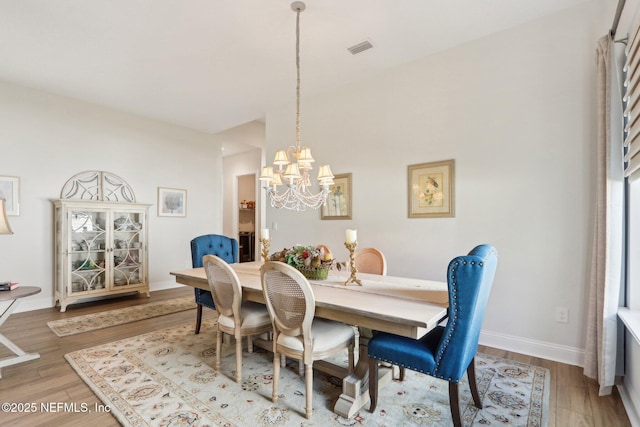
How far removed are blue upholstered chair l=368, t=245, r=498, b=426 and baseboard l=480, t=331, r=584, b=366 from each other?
1.23 metres

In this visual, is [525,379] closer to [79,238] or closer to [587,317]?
[587,317]

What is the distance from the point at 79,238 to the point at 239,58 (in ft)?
10.1

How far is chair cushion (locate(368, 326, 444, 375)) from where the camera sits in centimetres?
161

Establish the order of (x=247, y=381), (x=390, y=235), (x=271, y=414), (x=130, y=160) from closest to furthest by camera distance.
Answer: (x=271, y=414) → (x=247, y=381) → (x=390, y=235) → (x=130, y=160)

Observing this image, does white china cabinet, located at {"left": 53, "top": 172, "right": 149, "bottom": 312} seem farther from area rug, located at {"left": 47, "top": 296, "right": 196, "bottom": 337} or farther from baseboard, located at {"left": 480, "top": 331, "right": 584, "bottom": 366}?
baseboard, located at {"left": 480, "top": 331, "right": 584, "bottom": 366}

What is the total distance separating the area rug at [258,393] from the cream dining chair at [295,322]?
185mm

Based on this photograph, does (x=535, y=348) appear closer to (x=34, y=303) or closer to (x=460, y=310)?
(x=460, y=310)

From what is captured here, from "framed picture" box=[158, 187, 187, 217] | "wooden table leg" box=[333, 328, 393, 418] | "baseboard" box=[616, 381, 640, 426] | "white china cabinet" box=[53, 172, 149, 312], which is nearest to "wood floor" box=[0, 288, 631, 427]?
"baseboard" box=[616, 381, 640, 426]

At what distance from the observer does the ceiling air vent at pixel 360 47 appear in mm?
2924

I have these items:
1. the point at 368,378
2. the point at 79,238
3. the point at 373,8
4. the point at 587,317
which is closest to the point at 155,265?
the point at 79,238

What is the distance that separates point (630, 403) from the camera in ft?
5.98

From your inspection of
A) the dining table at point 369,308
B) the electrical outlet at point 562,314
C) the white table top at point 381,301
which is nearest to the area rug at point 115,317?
the white table top at point 381,301

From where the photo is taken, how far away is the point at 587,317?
231 cm

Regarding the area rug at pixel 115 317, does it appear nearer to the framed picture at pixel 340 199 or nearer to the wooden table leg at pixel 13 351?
the wooden table leg at pixel 13 351
